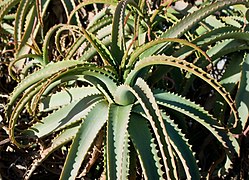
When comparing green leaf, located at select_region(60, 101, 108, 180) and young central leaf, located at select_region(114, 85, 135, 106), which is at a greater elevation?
young central leaf, located at select_region(114, 85, 135, 106)

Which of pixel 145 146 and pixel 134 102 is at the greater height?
pixel 134 102

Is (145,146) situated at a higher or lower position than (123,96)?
lower

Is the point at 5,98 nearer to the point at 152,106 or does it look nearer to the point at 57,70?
the point at 57,70

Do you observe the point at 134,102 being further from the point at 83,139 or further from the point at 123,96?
the point at 83,139

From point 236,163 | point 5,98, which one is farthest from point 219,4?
point 5,98

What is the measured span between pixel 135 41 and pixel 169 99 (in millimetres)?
180

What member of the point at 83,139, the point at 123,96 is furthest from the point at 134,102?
the point at 83,139

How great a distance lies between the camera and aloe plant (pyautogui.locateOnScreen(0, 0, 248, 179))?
1106mm

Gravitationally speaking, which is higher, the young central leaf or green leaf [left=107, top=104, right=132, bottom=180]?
the young central leaf

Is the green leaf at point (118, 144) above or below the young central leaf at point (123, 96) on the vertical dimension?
below

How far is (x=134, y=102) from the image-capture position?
120cm

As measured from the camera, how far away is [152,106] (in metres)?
1.11

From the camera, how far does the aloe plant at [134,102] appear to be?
111 cm

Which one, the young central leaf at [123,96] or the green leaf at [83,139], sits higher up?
the young central leaf at [123,96]
